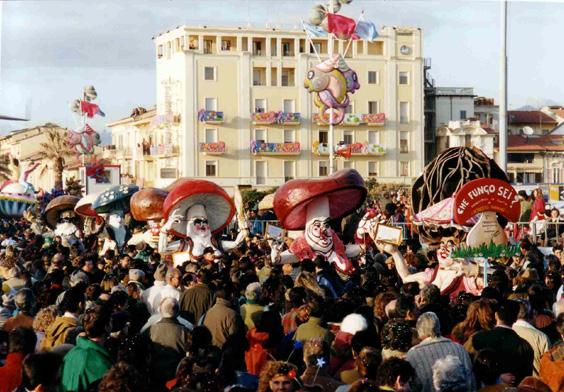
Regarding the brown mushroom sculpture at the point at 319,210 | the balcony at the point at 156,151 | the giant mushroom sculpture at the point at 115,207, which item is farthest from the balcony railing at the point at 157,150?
the brown mushroom sculpture at the point at 319,210

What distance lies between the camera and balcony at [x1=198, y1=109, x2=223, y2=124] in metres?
79.9

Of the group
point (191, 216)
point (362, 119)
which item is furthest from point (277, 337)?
point (362, 119)

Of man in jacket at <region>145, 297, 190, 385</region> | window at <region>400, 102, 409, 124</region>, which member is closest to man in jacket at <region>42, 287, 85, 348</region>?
man in jacket at <region>145, 297, 190, 385</region>

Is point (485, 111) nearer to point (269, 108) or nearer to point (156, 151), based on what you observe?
point (269, 108)

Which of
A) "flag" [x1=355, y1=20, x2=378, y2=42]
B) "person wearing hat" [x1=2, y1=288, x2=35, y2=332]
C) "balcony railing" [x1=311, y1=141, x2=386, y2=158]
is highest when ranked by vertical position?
"flag" [x1=355, y1=20, x2=378, y2=42]

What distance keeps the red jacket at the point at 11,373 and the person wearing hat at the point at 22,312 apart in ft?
7.14

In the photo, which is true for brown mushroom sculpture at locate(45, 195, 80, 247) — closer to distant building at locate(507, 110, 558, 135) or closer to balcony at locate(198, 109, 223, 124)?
balcony at locate(198, 109, 223, 124)

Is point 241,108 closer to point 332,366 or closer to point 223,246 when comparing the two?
point 223,246

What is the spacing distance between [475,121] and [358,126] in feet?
29.7

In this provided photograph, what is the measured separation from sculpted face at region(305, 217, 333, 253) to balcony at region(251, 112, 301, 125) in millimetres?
60455

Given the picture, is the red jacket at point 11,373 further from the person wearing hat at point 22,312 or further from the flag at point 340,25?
the flag at point 340,25

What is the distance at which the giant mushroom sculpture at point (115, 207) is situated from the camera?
2788 centimetres

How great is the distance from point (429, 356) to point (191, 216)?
47.9ft

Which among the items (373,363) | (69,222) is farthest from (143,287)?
(69,222)
